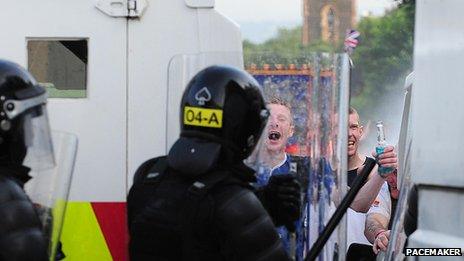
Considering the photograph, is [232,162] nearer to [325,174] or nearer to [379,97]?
[325,174]

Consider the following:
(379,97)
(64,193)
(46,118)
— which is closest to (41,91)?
(46,118)

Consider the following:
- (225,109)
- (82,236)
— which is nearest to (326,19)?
(82,236)

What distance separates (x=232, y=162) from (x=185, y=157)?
14 centimetres

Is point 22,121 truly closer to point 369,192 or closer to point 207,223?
point 207,223

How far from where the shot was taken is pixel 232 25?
3859mm

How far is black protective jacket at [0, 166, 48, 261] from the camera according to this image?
2977 mm

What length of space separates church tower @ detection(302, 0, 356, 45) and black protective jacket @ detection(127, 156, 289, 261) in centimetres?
6747

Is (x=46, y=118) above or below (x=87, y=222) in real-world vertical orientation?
above

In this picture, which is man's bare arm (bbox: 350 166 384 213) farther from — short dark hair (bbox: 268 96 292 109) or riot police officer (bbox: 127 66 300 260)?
riot police officer (bbox: 127 66 300 260)

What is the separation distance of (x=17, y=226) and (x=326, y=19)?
71.2 metres

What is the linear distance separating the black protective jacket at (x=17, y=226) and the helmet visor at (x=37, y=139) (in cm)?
13

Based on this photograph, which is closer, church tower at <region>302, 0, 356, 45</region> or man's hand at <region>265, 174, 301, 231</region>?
man's hand at <region>265, 174, 301, 231</region>

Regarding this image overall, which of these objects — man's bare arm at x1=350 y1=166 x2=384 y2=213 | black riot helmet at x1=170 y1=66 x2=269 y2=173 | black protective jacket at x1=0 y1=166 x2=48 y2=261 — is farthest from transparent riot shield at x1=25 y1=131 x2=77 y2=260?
man's bare arm at x1=350 y1=166 x2=384 y2=213

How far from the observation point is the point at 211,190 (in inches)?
122
